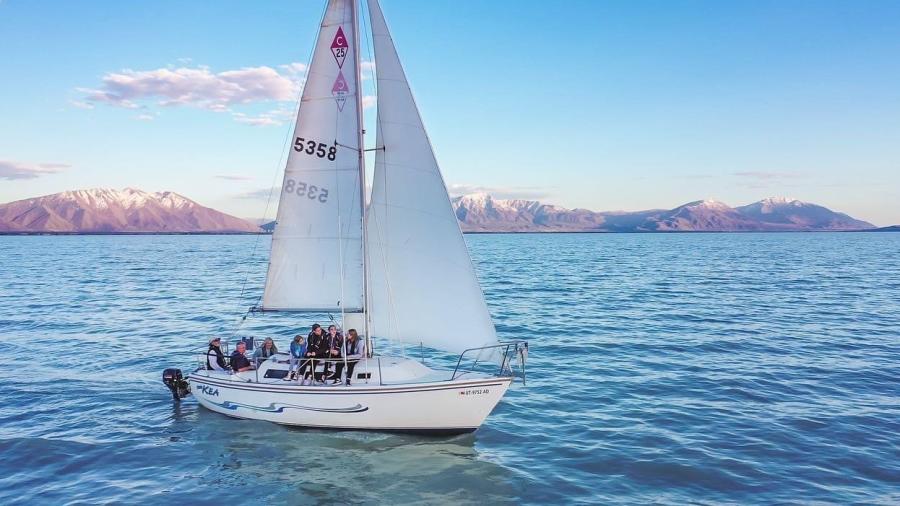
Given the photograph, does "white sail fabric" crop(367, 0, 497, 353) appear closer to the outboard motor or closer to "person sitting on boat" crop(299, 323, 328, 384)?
"person sitting on boat" crop(299, 323, 328, 384)

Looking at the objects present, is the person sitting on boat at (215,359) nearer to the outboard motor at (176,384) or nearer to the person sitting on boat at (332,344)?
the outboard motor at (176,384)

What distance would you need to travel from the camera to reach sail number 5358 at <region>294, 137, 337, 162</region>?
59.0 feet

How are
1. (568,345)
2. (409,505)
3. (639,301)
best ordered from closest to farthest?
(409,505)
(568,345)
(639,301)

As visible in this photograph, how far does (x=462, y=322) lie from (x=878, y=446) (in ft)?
40.9

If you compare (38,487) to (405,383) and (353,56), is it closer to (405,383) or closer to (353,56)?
(405,383)

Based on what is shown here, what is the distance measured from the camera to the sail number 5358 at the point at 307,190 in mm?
18250

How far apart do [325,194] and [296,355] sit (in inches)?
205

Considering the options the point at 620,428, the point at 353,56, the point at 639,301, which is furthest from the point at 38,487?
the point at 639,301

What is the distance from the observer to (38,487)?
14672 millimetres

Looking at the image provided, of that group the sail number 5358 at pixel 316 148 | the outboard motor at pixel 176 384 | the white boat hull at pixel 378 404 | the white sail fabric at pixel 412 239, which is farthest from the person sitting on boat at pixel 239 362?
the sail number 5358 at pixel 316 148

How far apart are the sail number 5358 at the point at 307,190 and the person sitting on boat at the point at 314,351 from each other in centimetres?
401

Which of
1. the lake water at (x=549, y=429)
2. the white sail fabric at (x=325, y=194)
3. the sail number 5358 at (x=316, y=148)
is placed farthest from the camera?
the sail number 5358 at (x=316, y=148)

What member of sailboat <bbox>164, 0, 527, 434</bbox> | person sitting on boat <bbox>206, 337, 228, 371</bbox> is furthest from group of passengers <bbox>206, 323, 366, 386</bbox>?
person sitting on boat <bbox>206, 337, 228, 371</bbox>

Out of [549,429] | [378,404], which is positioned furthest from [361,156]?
[549,429]
